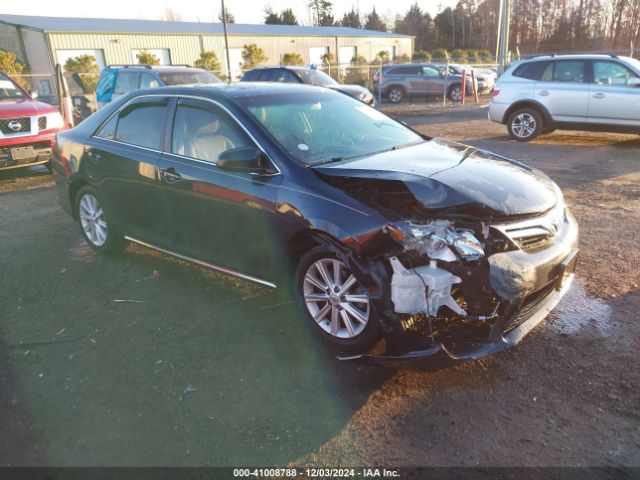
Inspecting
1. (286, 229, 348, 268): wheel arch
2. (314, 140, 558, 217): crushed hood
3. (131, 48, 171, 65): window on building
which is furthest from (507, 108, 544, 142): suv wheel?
(131, 48, 171, 65): window on building

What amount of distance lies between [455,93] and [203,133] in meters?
19.6

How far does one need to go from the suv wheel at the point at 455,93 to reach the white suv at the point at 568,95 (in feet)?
34.8

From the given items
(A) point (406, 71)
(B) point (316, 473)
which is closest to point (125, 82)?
(B) point (316, 473)

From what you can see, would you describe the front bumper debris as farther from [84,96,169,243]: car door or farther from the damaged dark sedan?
[84,96,169,243]: car door

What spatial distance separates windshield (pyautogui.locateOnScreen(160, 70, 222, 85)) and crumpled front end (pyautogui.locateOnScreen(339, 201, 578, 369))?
1016 centimetres

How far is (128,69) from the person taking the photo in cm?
1245

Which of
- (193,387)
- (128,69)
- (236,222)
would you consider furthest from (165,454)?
(128,69)

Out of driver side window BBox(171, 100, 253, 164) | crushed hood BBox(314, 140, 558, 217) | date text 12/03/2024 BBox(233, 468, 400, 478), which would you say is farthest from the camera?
driver side window BBox(171, 100, 253, 164)

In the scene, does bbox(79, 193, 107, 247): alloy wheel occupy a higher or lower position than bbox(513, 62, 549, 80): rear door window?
lower

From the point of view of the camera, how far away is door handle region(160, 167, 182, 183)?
4.02 meters

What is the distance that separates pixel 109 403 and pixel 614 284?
155 inches

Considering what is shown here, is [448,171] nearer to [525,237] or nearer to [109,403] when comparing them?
[525,237]

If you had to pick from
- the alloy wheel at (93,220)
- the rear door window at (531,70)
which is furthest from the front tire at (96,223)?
the rear door window at (531,70)

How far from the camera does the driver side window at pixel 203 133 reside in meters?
3.79
